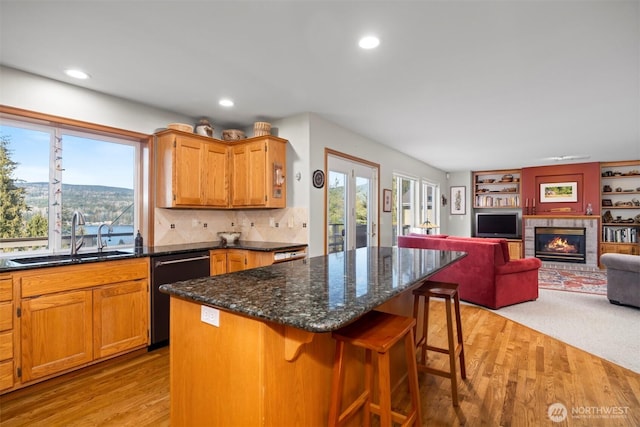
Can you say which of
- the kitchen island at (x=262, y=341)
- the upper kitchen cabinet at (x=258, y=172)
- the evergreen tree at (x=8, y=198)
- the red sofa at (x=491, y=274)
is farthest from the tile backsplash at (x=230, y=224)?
the kitchen island at (x=262, y=341)

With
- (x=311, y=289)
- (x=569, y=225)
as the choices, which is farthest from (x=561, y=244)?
(x=311, y=289)

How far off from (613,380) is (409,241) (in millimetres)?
2893

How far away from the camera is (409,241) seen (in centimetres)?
507

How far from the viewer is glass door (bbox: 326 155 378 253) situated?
440 cm

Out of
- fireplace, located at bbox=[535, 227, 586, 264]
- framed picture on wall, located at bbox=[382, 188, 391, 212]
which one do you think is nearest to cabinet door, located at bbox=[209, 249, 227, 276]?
framed picture on wall, located at bbox=[382, 188, 391, 212]

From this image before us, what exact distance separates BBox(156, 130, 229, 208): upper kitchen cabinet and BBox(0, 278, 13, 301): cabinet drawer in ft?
4.93

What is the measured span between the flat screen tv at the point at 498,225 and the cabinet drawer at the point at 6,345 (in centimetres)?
922

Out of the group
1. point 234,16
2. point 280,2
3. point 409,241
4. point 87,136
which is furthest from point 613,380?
point 87,136

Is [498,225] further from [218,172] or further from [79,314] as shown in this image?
[79,314]

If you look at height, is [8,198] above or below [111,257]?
above

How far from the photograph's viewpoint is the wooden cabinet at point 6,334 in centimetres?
215

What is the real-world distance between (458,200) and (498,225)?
120 cm

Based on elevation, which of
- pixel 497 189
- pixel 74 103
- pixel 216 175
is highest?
pixel 74 103

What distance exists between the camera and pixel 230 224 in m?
4.45
